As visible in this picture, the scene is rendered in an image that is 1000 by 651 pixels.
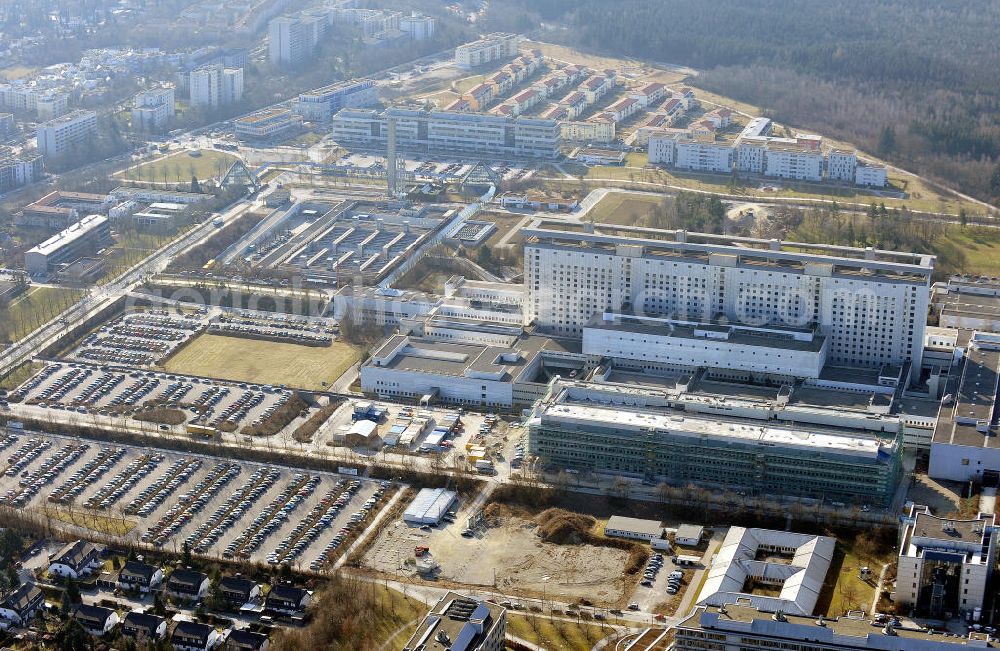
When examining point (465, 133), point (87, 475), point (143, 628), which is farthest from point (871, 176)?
point (143, 628)

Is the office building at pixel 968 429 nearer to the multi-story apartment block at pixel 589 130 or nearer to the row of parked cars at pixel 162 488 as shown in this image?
the row of parked cars at pixel 162 488

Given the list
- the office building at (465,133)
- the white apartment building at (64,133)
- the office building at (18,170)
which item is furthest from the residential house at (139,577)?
the office building at (465,133)

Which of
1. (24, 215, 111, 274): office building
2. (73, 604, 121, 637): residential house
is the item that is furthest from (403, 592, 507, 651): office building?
(24, 215, 111, 274): office building

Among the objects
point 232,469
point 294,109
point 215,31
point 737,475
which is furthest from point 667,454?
point 215,31

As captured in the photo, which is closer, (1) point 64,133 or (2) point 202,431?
(2) point 202,431

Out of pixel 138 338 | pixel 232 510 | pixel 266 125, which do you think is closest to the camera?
pixel 232 510

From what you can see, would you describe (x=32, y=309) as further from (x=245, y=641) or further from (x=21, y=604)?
(x=245, y=641)

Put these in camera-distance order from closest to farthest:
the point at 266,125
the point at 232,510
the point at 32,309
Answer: the point at 232,510
the point at 32,309
the point at 266,125

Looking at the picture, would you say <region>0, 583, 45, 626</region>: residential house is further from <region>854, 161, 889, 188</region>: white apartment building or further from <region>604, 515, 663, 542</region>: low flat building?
<region>854, 161, 889, 188</region>: white apartment building
